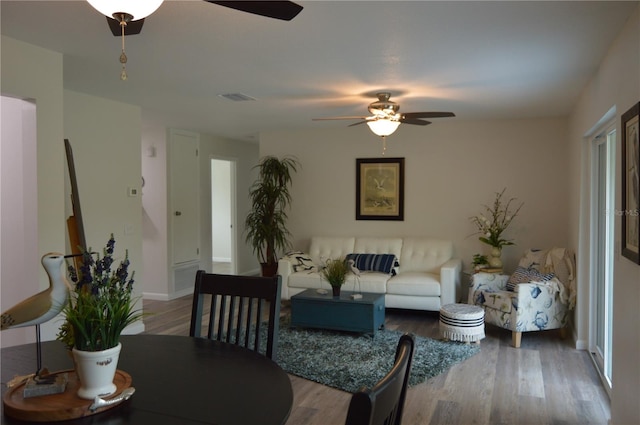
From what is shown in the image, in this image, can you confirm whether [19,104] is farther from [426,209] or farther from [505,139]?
[505,139]

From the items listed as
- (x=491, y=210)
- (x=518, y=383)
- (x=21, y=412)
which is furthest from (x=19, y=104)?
(x=491, y=210)

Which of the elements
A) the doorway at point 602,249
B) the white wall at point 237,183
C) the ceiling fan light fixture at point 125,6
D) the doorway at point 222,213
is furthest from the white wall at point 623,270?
the doorway at point 222,213

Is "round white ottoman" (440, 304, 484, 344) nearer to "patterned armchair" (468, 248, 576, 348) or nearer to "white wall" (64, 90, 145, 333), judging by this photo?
"patterned armchair" (468, 248, 576, 348)

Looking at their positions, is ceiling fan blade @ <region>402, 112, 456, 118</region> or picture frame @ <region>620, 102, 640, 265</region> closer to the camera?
picture frame @ <region>620, 102, 640, 265</region>

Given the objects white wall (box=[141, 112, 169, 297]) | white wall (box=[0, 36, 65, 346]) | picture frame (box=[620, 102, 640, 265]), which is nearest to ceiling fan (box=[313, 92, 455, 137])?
picture frame (box=[620, 102, 640, 265])

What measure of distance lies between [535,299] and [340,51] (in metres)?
3.01

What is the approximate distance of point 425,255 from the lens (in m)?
6.28

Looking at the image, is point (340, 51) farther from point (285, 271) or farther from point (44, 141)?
point (285, 271)

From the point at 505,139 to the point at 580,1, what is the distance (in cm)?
389

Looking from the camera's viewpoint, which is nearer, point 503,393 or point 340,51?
point 340,51

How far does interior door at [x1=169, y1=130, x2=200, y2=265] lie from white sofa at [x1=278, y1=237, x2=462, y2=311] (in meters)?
1.75

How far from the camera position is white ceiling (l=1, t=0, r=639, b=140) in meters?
2.62

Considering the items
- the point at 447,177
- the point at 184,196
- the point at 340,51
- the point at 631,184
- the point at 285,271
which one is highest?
the point at 340,51

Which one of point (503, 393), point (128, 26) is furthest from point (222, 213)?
point (128, 26)
